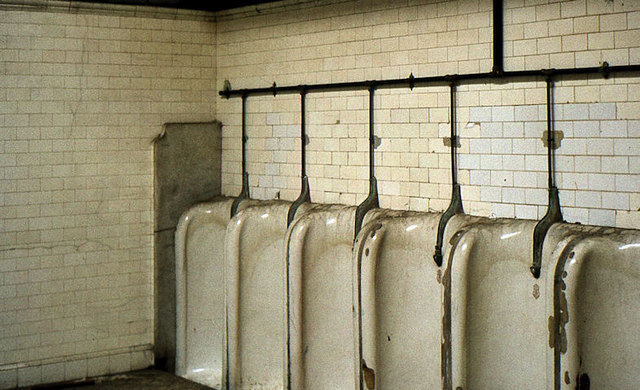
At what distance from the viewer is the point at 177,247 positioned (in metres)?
5.16

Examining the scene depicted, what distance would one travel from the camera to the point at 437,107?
3.92m

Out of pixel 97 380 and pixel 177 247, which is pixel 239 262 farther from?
pixel 97 380

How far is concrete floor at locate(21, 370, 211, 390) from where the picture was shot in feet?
15.9

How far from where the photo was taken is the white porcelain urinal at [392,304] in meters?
3.84

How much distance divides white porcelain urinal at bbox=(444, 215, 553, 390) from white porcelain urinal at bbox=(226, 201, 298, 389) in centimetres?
137

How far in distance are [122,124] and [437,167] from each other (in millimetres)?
2134

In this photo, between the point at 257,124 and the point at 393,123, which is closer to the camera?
the point at 393,123

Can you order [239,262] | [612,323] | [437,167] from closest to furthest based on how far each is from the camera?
[612,323]
[437,167]
[239,262]

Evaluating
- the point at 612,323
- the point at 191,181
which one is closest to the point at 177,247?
Answer: the point at 191,181

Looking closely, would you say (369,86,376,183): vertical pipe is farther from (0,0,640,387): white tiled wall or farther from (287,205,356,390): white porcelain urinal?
(287,205,356,390): white porcelain urinal

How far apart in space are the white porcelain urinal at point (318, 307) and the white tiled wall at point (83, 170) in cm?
135

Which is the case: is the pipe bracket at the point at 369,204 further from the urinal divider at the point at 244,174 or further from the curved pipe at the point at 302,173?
the urinal divider at the point at 244,174

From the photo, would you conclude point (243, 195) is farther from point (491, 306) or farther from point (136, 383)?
point (491, 306)

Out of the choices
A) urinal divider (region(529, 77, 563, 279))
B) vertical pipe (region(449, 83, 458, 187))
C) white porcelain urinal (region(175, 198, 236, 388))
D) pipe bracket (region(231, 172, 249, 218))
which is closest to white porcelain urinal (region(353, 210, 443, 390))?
vertical pipe (region(449, 83, 458, 187))
